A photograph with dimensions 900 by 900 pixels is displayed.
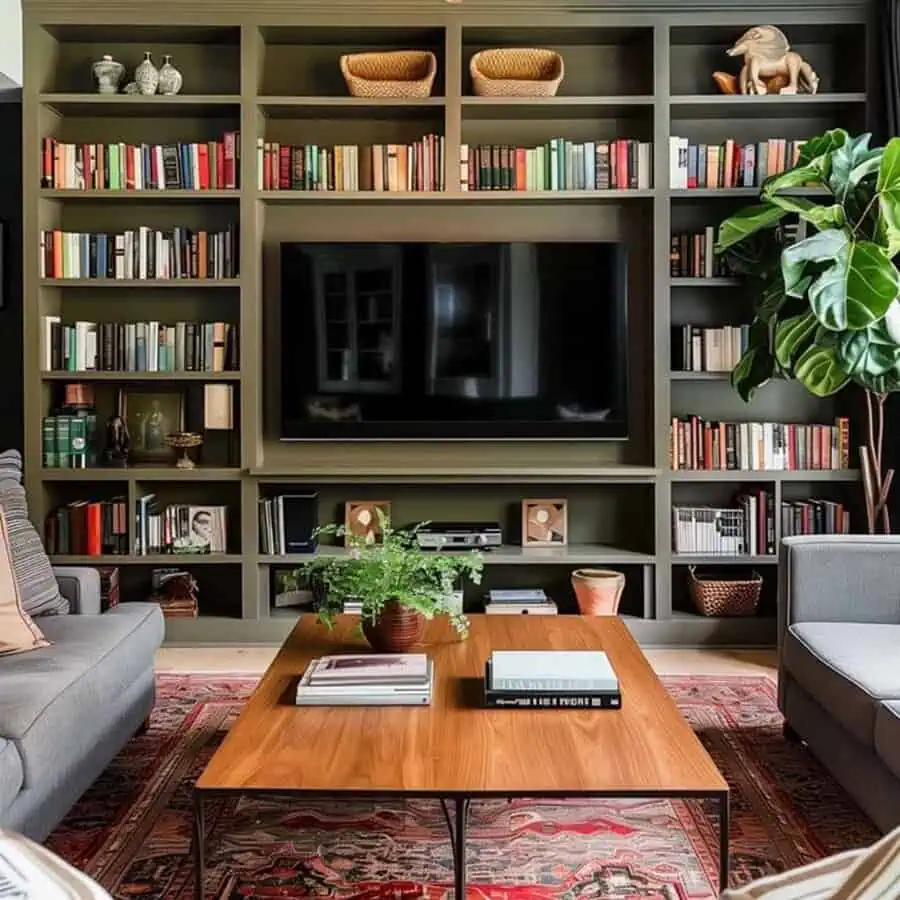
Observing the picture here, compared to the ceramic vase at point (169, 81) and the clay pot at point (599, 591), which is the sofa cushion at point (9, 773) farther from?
the ceramic vase at point (169, 81)

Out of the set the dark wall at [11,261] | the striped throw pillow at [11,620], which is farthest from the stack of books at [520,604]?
the dark wall at [11,261]

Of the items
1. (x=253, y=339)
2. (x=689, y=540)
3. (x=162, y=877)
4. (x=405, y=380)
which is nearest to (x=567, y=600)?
(x=689, y=540)

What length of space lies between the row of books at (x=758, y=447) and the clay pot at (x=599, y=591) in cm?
56

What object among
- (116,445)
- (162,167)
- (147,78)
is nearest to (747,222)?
(162,167)

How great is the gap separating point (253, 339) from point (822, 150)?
2.36 meters

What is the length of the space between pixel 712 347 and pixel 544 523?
104 cm

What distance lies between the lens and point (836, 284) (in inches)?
148

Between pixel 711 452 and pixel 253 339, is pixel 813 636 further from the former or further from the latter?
pixel 253 339

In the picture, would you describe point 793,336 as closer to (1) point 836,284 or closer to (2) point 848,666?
(1) point 836,284

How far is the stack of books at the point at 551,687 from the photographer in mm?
2447

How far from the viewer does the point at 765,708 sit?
3762 mm

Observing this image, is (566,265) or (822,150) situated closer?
(822,150)

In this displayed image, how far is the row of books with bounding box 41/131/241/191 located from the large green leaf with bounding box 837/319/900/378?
253cm

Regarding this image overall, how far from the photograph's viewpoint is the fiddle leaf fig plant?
375 cm
